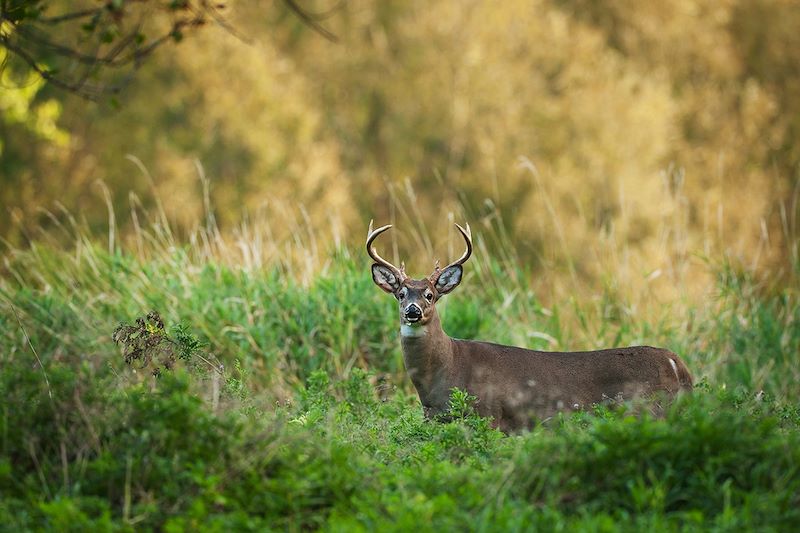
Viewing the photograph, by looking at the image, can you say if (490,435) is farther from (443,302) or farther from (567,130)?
(567,130)

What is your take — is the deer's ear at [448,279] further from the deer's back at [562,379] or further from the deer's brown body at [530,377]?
the deer's back at [562,379]

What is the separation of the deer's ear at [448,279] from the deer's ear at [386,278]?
0.25 meters

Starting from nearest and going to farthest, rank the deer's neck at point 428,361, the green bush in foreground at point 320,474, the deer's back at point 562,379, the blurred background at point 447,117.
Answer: the green bush in foreground at point 320,474 → the deer's back at point 562,379 → the deer's neck at point 428,361 → the blurred background at point 447,117

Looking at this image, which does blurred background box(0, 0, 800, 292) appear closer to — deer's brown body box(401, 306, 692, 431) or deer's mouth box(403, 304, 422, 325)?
deer's brown body box(401, 306, 692, 431)

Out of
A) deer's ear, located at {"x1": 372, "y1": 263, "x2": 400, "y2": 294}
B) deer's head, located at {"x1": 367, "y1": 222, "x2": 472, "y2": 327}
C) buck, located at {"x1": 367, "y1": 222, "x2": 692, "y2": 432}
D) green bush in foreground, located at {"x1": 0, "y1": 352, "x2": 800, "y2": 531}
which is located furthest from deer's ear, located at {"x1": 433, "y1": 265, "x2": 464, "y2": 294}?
green bush in foreground, located at {"x1": 0, "y1": 352, "x2": 800, "y2": 531}

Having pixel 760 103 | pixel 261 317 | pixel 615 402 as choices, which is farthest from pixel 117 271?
pixel 760 103

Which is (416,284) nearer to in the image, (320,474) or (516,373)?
(516,373)

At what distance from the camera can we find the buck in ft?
24.0

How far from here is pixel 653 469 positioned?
4863 mm

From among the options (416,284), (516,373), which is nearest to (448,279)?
(416,284)

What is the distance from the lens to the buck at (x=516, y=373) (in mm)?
7309

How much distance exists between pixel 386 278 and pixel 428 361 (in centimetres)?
65

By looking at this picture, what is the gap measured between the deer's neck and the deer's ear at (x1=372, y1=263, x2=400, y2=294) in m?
Result: 0.35

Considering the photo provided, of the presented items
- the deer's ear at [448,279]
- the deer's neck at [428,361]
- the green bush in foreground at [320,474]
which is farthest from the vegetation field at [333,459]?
the deer's ear at [448,279]
